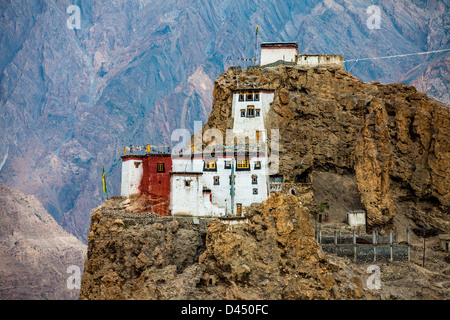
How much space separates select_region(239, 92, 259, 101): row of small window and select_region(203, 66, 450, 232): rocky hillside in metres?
1.97

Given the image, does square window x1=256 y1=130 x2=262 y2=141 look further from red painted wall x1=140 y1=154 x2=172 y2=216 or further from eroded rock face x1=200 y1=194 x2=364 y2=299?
eroded rock face x1=200 y1=194 x2=364 y2=299

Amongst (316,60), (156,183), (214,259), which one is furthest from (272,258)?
(316,60)

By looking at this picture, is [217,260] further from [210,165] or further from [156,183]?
[156,183]

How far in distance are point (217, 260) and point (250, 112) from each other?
20294 millimetres

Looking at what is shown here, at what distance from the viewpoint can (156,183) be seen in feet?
226

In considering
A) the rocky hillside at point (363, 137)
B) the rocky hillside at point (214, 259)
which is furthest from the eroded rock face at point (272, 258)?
the rocky hillside at point (363, 137)

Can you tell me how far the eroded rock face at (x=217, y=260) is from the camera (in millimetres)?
60219

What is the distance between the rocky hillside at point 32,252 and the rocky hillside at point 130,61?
9.30m

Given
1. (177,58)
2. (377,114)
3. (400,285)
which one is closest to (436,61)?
(177,58)

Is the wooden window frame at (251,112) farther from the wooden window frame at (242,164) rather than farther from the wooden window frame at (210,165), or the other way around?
the wooden window frame at (210,165)

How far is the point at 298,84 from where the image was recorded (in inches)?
3155

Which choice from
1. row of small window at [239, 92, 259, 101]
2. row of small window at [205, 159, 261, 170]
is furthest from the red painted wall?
row of small window at [239, 92, 259, 101]

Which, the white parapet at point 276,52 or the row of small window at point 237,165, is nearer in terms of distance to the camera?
the row of small window at point 237,165

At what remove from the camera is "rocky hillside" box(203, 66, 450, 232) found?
7738cm
